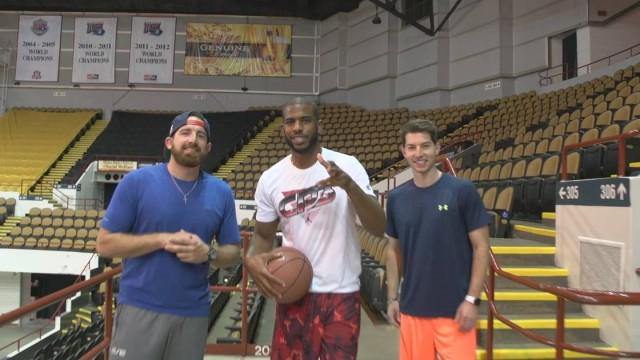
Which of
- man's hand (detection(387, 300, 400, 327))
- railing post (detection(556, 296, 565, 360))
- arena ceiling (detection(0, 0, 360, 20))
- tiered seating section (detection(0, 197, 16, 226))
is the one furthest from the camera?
arena ceiling (detection(0, 0, 360, 20))

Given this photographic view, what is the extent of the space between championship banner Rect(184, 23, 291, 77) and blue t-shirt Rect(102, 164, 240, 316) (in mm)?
18653

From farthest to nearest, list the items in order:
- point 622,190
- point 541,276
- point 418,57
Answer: point 418,57 < point 541,276 < point 622,190

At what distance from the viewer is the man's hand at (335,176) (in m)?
1.85

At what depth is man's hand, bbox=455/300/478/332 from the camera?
2.07 m

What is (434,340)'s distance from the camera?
2.18 m

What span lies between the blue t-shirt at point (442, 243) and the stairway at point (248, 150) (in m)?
15.0

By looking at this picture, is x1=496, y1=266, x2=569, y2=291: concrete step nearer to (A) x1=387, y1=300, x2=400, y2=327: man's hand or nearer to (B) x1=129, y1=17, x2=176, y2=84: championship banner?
(A) x1=387, y1=300, x2=400, y2=327: man's hand

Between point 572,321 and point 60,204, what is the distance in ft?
49.7

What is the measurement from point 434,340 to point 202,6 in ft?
64.7

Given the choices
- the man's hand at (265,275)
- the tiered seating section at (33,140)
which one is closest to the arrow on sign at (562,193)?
the man's hand at (265,275)

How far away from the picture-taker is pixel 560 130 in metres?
8.32

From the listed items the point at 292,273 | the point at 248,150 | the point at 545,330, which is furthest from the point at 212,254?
the point at 248,150

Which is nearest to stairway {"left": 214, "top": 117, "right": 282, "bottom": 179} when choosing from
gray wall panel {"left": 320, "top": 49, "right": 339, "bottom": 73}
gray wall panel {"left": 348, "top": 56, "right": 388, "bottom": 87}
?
gray wall panel {"left": 320, "top": 49, "right": 339, "bottom": 73}

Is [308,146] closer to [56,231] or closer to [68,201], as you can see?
[56,231]
